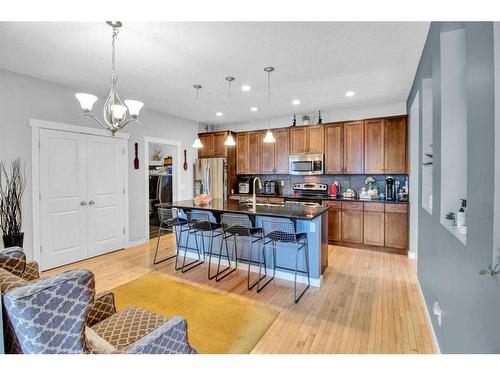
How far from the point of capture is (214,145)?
6.12 metres

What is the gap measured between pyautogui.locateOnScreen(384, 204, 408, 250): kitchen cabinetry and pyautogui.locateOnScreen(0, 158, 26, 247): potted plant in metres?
5.43

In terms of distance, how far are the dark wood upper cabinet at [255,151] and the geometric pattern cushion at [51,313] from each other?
16.4 feet

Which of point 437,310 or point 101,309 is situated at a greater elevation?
point 101,309

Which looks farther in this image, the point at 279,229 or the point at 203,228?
the point at 203,228

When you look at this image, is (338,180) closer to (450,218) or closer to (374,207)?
(374,207)

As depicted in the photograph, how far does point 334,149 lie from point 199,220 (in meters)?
3.04

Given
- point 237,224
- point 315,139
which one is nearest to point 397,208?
point 315,139

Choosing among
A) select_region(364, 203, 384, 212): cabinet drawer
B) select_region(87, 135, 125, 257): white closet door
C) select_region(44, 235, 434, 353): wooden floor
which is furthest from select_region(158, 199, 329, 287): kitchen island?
select_region(87, 135, 125, 257): white closet door

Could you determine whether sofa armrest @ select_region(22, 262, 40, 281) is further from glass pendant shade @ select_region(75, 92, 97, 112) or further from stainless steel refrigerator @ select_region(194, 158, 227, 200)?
stainless steel refrigerator @ select_region(194, 158, 227, 200)

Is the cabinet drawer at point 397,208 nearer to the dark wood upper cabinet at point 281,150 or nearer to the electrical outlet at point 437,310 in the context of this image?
the dark wood upper cabinet at point 281,150

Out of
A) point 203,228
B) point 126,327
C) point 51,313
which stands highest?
point 51,313

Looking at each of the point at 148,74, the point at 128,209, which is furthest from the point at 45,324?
the point at 128,209

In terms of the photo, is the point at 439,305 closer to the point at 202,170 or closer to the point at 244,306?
the point at 244,306
